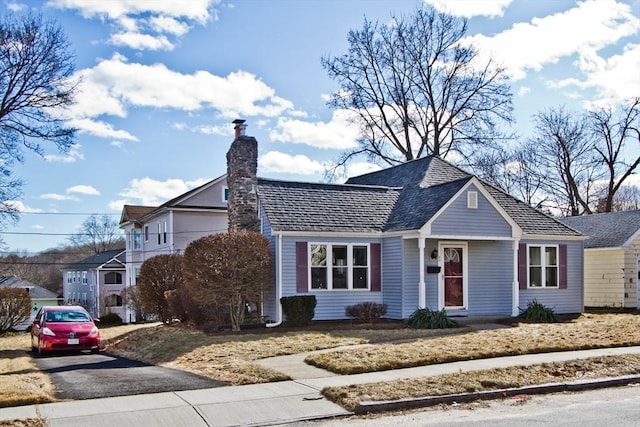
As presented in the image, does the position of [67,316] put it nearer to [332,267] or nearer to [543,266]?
[332,267]

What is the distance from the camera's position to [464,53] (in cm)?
4034

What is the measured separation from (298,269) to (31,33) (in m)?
14.1

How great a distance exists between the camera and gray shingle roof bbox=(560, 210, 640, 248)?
88.9 ft

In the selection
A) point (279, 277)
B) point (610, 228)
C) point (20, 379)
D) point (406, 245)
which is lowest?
point (20, 379)

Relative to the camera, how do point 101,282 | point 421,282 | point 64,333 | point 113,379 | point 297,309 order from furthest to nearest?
1. point 101,282
2. point 421,282
3. point 297,309
4. point 64,333
5. point 113,379

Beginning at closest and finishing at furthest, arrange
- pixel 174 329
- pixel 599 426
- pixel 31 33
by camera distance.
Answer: pixel 599 426
pixel 174 329
pixel 31 33

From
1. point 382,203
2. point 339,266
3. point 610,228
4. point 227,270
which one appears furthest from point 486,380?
point 610,228

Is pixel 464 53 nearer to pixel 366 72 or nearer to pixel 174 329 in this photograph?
pixel 366 72

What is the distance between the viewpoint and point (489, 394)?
10.2 m

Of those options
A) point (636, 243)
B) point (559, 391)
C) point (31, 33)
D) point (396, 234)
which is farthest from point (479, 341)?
point (31, 33)

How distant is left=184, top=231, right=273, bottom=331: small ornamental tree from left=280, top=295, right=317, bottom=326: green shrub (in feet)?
3.62

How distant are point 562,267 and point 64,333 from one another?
55.6 ft

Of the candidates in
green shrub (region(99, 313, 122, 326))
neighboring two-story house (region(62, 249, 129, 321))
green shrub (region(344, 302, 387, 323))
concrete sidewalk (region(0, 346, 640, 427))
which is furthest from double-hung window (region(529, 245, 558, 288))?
neighboring two-story house (region(62, 249, 129, 321))

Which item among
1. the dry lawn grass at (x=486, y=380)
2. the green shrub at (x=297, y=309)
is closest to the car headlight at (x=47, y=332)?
the green shrub at (x=297, y=309)
